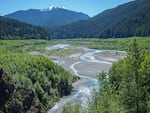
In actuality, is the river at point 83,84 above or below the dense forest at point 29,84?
below

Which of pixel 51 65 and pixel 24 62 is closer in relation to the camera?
pixel 24 62

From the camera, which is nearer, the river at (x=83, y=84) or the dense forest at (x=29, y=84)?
the dense forest at (x=29, y=84)

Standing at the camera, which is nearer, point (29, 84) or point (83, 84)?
point (29, 84)

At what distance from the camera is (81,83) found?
115188 millimetres

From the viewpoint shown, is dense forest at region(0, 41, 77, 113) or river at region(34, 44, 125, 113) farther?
river at region(34, 44, 125, 113)

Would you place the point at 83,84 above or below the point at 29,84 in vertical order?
below

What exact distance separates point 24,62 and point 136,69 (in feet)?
204

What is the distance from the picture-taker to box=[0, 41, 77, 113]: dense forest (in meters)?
74.4

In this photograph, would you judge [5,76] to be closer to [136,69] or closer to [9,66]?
[9,66]

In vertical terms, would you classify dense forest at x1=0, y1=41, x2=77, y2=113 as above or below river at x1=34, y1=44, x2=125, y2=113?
above

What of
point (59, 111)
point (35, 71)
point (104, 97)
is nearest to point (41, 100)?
point (59, 111)

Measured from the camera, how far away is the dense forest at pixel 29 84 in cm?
7444

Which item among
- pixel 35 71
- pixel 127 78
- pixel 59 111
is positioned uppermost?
pixel 127 78

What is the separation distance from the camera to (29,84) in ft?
279
